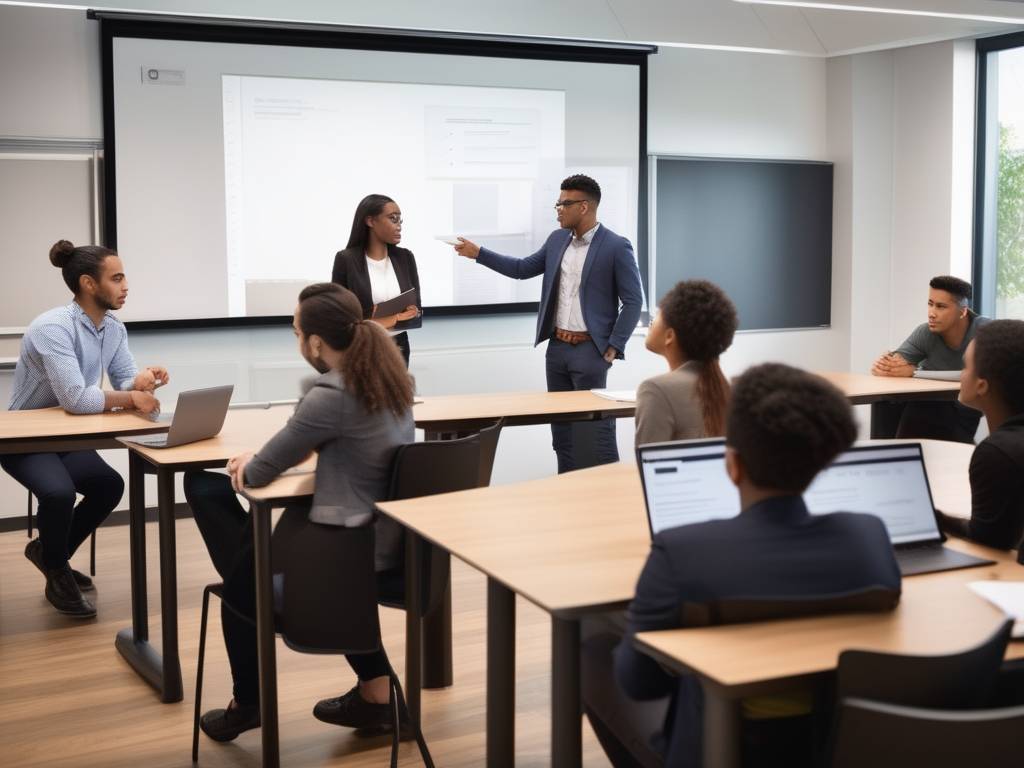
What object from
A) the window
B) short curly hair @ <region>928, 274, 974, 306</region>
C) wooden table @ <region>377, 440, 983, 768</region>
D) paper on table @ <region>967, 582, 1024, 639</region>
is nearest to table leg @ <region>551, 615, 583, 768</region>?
wooden table @ <region>377, 440, 983, 768</region>

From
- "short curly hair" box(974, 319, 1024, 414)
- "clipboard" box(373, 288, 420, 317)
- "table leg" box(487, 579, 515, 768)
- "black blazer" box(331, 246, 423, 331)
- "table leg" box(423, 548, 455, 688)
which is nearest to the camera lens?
"table leg" box(487, 579, 515, 768)

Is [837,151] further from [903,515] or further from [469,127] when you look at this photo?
[903,515]

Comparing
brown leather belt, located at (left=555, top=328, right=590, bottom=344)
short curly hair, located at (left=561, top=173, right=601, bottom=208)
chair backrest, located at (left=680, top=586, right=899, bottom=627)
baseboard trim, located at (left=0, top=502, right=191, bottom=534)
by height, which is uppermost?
short curly hair, located at (left=561, top=173, right=601, bottom=208)

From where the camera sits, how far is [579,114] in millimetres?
6266

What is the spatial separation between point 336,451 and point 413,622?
1.55ft

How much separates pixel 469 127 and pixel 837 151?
2.46 m

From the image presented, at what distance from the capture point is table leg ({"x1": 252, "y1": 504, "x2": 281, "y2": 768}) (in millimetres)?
2705

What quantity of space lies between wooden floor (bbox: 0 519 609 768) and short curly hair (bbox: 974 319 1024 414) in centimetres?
134

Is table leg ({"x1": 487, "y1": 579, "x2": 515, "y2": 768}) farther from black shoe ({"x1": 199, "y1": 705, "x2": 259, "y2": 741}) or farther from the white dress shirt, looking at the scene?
the white dress shirt

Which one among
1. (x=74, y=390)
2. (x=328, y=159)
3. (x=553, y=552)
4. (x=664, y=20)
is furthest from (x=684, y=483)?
(x=664, y=20)

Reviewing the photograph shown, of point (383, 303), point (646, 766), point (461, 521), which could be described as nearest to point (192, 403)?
point (461, 521)

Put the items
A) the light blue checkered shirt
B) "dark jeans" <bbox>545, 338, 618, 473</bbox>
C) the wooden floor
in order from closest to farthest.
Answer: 1. the wooden floor
2. the light blue checkered shirt
3. "dark jeans" <bbox>545, 338, 618, 473</bbox>

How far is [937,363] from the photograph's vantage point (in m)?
5.05

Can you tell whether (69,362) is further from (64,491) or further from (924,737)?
(924,737)
